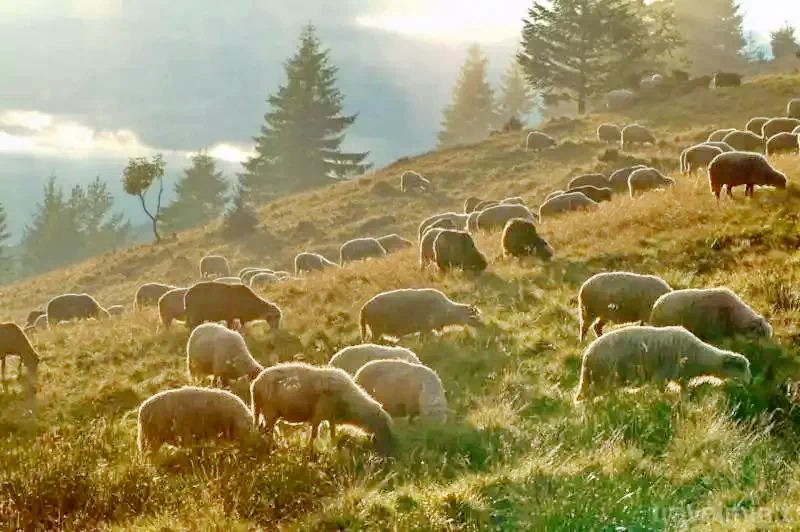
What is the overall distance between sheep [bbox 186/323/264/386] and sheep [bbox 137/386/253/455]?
2.42m

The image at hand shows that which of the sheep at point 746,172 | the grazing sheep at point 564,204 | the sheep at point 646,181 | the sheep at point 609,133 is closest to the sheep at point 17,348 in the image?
the grazing sheep at point 564,204

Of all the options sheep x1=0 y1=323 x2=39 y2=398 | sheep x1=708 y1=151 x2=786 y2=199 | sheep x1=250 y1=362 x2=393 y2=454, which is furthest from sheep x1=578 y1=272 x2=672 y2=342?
sheep x1=0 y1=323 x2=39 y2=398

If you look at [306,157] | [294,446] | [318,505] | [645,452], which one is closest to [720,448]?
[645,452]

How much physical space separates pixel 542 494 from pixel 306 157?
6145 centimetres

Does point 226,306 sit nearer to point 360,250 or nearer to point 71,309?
point 71,309

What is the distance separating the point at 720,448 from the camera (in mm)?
6016

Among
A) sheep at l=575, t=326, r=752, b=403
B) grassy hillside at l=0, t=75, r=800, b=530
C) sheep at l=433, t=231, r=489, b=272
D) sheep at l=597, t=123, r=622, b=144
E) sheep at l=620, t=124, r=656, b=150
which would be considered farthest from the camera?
sheep at l=597, t=123, r=622, b=144

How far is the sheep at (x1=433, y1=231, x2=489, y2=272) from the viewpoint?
50.8 feet

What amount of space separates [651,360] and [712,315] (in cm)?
174

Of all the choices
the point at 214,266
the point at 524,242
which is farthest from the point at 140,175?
the point at 524,242

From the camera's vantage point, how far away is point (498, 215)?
21.6 meters

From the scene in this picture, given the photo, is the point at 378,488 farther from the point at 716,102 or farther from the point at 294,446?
the point at 716,102

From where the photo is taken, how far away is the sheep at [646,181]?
853 inches

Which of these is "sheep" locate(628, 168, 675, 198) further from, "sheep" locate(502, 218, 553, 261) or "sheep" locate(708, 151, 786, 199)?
"sheep" locate(502, 218, 553, 261)
